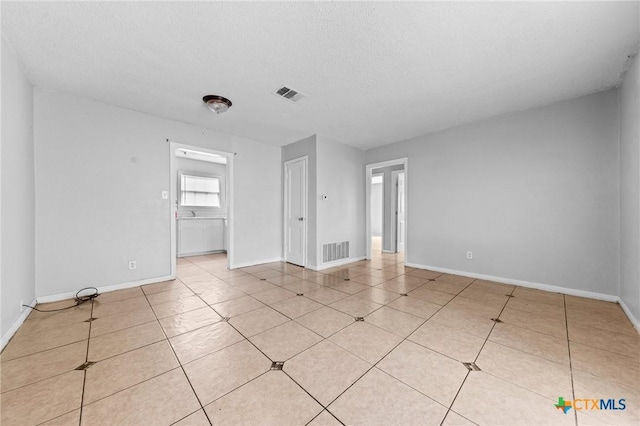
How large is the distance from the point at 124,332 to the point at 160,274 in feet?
5.94

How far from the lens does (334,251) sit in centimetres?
522

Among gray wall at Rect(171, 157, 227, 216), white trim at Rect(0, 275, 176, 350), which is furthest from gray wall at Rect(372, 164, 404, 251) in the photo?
white trim at Rect(0, 275, 176, 350)

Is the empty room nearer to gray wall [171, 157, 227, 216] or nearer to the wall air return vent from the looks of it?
Answer: the wall air return vent

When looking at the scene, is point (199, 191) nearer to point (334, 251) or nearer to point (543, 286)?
point (334, 251)

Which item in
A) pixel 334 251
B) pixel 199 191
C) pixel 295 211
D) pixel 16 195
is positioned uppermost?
pixel 199 191

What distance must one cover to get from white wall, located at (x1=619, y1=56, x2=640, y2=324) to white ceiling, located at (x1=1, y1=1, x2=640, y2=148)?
32cm

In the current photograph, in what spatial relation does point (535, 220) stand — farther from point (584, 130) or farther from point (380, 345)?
point (380, 345)

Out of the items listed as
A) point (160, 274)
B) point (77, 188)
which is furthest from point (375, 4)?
point (160, 274)

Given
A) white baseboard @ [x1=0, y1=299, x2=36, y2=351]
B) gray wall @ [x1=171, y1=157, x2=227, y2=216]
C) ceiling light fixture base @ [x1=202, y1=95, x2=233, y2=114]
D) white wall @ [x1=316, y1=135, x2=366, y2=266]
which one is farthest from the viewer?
gray wall @ [x1=171, y1=157, x2=227, y2=216]

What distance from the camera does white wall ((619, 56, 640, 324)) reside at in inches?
94.8

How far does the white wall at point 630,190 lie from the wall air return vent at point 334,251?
→ 403 centimetres

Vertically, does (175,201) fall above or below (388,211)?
above

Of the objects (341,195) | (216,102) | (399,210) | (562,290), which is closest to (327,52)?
(216,102)

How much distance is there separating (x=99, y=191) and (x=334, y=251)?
4120 millimetres
